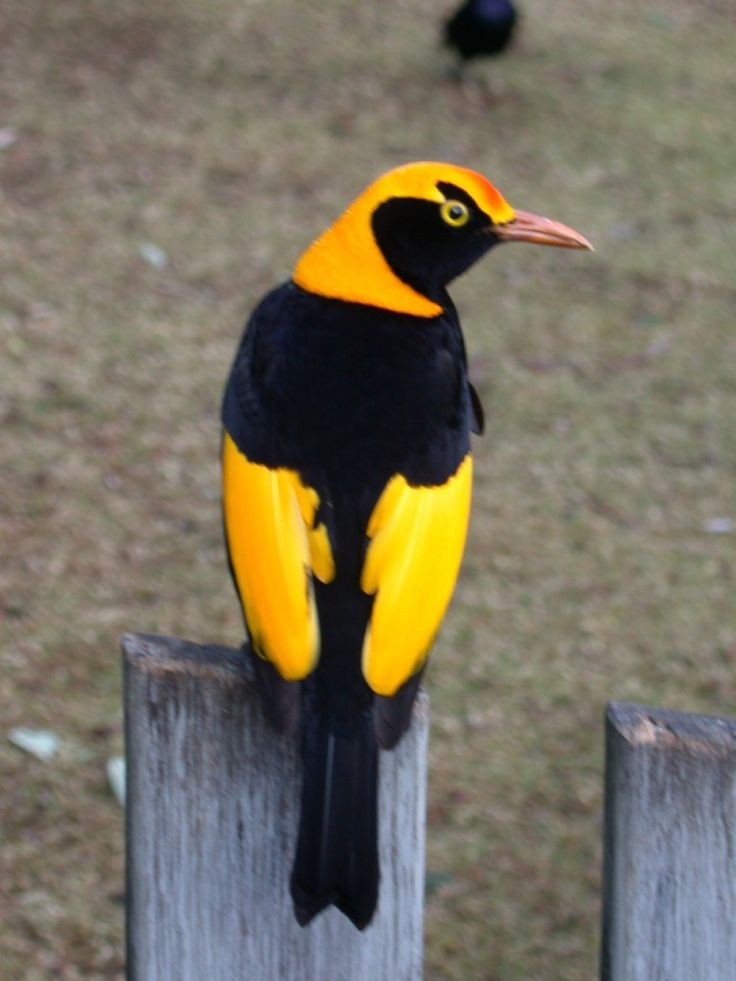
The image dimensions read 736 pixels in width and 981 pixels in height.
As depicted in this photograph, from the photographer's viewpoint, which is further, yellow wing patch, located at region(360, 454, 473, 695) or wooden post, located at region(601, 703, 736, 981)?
yellow wing patch, located at region(360, 454, 473, 695)

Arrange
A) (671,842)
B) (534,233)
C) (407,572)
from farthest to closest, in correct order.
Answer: (534,233), (407,572), (671,842)

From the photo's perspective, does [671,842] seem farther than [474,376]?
No

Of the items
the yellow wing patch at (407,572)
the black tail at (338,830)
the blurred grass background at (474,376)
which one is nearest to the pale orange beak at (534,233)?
the yellow wing patch at (407,572)

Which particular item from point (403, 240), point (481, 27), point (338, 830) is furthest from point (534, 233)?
point (481, 27)

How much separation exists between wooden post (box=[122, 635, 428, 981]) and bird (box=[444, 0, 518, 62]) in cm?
693

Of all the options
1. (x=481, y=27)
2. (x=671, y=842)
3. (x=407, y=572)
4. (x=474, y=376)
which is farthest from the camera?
(x=481, y=27)

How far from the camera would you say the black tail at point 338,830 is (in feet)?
5.16

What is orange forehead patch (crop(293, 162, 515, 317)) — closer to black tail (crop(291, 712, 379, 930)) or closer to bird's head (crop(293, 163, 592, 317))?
bird's head (crop(293, 163, 592, 317))

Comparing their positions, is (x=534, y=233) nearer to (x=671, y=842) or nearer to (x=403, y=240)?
(x=403, y=240)

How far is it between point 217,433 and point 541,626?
1.42m

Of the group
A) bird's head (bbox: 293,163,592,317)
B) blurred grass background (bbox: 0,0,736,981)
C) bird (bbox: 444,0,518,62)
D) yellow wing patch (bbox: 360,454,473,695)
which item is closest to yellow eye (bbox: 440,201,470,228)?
bird's head (bbox: 293,163,592,317)

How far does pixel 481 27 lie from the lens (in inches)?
317

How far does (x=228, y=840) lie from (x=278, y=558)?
1.33 feet

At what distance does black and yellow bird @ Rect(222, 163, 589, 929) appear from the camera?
167 centimetres
